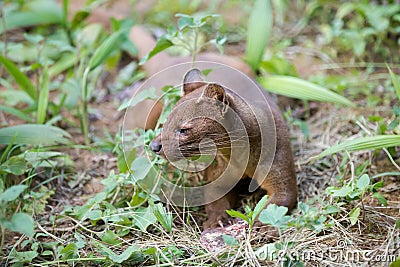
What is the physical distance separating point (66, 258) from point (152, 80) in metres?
1.93

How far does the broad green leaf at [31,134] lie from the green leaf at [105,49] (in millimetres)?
666

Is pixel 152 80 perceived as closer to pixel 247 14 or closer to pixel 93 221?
pixel 93 221

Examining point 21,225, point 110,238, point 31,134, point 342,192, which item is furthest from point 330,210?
point 31,134

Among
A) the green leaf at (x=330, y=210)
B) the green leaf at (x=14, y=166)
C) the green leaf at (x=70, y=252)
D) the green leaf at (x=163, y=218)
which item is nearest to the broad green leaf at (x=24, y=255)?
the green leaf at (x=70, y=252)

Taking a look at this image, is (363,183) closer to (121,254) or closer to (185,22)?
(121,254)

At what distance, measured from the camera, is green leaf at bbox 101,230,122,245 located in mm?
3039

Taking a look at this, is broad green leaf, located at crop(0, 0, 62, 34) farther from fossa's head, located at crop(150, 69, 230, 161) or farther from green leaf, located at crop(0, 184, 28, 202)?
green leaf, located at crop(0, 184, 28, 202)

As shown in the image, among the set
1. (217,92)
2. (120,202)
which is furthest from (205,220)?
(217,92)

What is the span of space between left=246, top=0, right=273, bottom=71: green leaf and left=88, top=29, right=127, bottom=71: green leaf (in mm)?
1139

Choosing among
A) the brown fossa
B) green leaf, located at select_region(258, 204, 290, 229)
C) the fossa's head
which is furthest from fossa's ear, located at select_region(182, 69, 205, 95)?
green leaf, located at select_region(258, 204, 290, 229)

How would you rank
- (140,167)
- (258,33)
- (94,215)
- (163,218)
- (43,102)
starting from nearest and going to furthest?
(163,218)
(94,215)
(140,167)
(43,102)
(258,33)

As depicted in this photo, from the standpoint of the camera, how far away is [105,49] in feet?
13.9

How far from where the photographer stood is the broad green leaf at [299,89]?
4020mm
